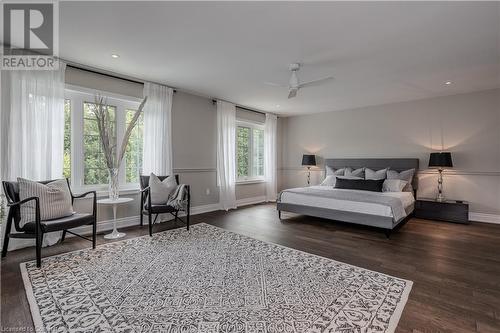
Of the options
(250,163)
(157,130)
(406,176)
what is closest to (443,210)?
(406,176)

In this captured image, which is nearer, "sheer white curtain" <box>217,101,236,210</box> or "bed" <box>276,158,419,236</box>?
"bed" <box>276,158,419,236</box>

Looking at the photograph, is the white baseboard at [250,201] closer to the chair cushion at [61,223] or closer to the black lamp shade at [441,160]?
the chair cushion at [61,223]

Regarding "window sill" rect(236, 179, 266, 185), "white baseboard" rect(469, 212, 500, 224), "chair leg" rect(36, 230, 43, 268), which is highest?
"window sill" rect(236, 179, 266, 185)

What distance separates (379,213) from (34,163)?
4926mm

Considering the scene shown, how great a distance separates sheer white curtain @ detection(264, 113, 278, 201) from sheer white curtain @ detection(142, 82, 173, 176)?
121 inches

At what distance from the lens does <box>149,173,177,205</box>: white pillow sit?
409 cm

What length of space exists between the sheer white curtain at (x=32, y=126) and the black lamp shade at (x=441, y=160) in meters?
6.49

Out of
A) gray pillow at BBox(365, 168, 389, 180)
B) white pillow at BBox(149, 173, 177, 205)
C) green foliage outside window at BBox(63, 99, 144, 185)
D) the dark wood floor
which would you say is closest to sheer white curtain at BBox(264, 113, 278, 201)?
the dark wood floor

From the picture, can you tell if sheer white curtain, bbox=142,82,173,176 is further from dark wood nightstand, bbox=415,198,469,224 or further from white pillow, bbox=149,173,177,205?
dark wood nightstand, bbox=415,198,469,224

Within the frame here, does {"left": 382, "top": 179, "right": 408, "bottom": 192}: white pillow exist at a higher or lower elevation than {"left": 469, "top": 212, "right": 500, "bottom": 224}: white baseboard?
higher

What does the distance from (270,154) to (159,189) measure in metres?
3.75

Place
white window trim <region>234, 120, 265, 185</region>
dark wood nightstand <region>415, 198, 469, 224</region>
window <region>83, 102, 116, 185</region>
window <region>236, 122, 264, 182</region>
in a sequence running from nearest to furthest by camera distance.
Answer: window <region>83, 102, 116, 185</region> → dark wood nightstand <region>415, 198, 469, 224</region> → white window trim <region>234, 120, 265, 185</region> → window <region>236, 122, 264, 182</region>

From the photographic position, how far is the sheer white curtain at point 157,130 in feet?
14.8

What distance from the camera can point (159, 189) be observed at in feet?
13.6
